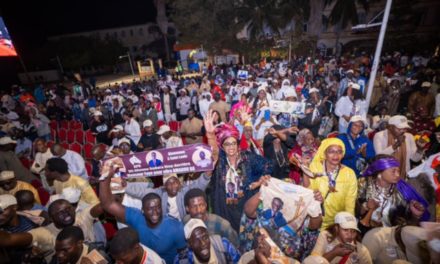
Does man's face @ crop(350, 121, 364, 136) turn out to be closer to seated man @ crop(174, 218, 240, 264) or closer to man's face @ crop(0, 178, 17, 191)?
seated man @ crop(174, 218, 240, 264)

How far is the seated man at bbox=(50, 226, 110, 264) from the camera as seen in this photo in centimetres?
262

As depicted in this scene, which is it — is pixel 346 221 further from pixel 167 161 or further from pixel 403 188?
→ pixel 167 161

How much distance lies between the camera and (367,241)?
277cm

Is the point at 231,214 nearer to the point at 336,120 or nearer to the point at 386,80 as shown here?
the point at 336,120

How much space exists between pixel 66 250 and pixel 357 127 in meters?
4.98

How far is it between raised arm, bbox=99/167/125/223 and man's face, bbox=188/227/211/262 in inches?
44.3

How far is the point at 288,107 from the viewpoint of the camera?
6.43 metres

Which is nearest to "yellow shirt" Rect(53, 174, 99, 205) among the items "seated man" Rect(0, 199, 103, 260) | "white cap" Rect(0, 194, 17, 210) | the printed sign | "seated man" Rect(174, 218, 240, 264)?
"seated man" Rect(0, 199, 103, 260)

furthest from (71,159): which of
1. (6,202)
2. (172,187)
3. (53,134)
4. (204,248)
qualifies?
(53,134)

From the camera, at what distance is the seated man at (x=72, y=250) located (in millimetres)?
2615

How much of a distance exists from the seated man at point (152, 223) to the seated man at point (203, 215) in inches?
→ 11.3

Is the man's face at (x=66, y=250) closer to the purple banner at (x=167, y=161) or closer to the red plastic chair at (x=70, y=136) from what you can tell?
the purple banner at (x=167, y=161)

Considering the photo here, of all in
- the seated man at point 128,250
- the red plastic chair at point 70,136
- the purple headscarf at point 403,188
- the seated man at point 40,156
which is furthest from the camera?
the red plastic chair at point 70,136

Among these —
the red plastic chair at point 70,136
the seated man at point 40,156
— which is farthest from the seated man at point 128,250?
the red plastic chair at point 70,136
